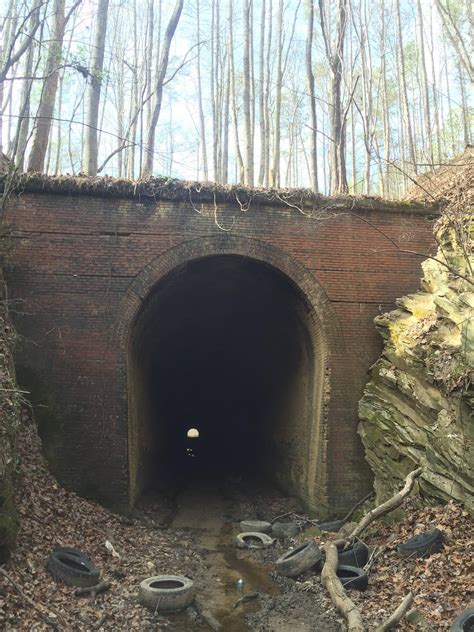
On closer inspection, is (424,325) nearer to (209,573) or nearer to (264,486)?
(209,573)

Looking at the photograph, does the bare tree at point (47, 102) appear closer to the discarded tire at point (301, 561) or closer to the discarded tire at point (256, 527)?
the discarded tire at point (256, 527)

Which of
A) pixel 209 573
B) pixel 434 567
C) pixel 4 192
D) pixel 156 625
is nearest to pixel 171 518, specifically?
pixel 209 573

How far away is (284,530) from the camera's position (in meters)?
10.5

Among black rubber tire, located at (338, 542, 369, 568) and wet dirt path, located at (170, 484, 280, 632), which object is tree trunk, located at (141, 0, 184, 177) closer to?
wet dirt path, located at (170, 484, 280, 632)

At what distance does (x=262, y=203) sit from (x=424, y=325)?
163 inches

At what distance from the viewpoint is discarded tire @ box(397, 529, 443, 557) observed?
7102 mm

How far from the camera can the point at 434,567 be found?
677cm

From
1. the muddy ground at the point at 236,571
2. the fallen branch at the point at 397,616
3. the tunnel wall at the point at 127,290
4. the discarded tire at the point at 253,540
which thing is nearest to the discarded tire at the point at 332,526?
the tunnel wall at the point at 127,290

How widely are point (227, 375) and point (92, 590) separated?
13387 millimetres

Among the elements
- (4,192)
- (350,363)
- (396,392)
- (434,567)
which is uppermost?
(4,192)

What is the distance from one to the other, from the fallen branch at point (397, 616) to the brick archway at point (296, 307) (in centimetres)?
487

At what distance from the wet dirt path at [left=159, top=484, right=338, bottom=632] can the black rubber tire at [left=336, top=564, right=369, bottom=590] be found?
79cm

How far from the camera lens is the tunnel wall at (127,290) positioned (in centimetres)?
1025

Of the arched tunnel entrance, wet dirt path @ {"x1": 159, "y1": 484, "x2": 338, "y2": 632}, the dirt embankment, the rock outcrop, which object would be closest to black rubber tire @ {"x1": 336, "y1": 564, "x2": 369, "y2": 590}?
wet dirt path @ {"x1": 159, "y1": 484, "x2": 338, "y2": 632}
